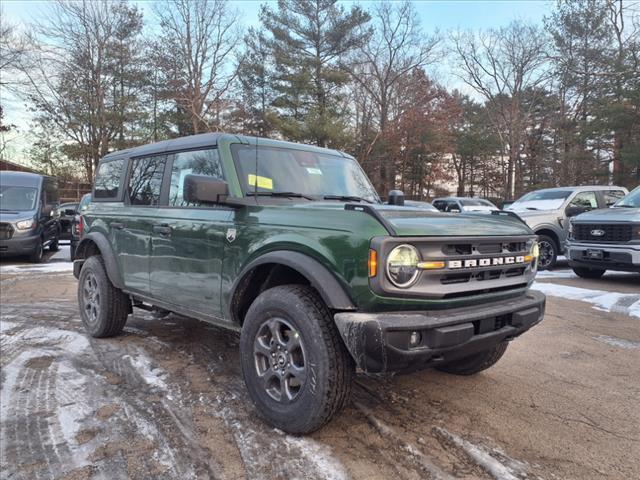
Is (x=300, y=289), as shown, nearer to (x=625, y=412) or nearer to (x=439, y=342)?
(x=439, y=342)

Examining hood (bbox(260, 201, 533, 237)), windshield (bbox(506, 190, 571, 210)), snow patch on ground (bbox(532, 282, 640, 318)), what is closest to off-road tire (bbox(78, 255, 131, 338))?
hood (bbox(260, 201, 533, 237))

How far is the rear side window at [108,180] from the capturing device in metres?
4.80

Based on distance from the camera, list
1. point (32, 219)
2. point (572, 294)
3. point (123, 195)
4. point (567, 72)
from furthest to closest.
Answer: point (567, 72), point (32, 219), point (572, 294), point (123, 195)

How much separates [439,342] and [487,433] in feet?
2.79

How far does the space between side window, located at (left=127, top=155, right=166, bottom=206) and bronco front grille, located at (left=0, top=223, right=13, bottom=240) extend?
761 cm

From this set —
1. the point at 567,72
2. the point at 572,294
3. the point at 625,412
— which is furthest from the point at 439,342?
the point at 567,72

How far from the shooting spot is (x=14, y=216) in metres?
10.5

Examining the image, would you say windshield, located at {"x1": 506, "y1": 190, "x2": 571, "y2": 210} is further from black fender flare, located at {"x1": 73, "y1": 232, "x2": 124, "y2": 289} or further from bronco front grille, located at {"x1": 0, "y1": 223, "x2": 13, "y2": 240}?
bronco front grille, located at {"x1": 0, "y1": 223, "x2": 13, "y2": 240}

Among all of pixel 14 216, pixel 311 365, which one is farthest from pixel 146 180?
pixel 14 216

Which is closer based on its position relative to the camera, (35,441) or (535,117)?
(35,441)

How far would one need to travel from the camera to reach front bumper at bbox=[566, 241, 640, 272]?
7.46m

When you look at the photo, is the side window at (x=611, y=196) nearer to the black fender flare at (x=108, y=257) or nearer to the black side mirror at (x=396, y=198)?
the black side mirror at (x=396, y=198)

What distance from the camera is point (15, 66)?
86.9 feet

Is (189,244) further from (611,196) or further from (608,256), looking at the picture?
(611,196)
